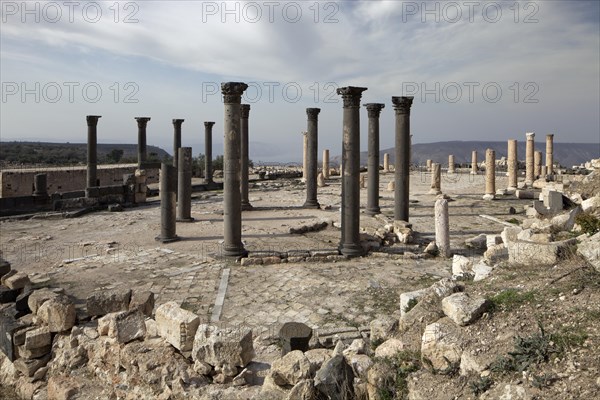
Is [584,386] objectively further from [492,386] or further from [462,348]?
[462,348]

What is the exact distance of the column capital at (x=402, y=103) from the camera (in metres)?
15.4

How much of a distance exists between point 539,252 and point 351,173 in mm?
6192

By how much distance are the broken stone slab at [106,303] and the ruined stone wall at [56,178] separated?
21.1 metres

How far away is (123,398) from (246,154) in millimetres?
15428

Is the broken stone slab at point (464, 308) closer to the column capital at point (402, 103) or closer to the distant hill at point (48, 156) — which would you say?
the column capital at point (402, 103)

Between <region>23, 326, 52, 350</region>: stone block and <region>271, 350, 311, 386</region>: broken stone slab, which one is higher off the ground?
<region>271, 350, 311, 386</region>: broken stone slab

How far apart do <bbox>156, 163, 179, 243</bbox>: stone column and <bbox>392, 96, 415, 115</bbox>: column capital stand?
7730mm

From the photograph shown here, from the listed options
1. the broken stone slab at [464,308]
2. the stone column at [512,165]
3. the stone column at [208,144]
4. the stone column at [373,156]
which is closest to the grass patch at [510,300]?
the broken stone slab at [464,308]

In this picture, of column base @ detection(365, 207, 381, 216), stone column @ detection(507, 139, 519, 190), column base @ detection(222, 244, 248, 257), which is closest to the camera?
column base @ detection(222, 244, 248, 257)

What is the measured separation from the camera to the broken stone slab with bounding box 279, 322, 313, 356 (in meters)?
5.82

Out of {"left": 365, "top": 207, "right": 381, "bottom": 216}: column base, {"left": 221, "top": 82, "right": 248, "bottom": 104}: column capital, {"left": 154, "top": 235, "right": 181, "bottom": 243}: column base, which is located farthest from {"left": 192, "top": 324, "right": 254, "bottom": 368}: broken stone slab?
{"left": 365, "top": 207, "right": 381, "bottom": 216}: column base

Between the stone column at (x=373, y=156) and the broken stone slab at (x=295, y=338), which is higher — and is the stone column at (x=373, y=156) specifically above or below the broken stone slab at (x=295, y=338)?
above

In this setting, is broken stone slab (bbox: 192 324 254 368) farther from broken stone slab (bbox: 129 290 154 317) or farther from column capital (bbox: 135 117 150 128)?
column capital (bbox: 135 117 150 128)

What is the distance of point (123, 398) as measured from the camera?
575 centimetres
